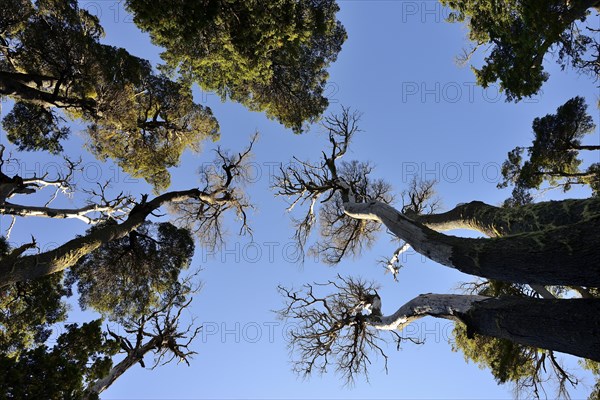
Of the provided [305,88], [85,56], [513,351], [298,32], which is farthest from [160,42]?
[513,351]

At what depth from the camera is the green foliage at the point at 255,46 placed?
9.44 meters

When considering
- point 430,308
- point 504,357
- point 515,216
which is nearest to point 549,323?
point 515,216

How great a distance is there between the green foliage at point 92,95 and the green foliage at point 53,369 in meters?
6.37

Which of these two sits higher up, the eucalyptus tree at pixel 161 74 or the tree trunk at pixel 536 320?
the eucalyptus tree at pixel 161 74

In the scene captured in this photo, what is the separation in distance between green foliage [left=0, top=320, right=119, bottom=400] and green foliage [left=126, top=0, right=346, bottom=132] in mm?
7960

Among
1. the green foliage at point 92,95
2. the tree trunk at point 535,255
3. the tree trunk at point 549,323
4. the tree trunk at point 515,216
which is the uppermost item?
the green foliage at point 92,95

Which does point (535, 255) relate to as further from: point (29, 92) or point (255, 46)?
point (29, 92)

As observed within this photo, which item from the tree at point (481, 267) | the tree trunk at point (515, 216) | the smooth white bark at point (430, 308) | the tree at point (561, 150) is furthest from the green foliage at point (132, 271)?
the tree at point (561, 150)

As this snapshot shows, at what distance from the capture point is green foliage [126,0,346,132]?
9438 mm

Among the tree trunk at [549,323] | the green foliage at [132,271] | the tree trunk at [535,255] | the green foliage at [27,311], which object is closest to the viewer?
the tree trunk at [535,255]

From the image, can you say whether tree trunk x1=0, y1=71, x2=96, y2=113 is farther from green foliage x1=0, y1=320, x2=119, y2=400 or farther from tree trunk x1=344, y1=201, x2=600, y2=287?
tree trunk x1=344, y1=201, x2=600, y2=287

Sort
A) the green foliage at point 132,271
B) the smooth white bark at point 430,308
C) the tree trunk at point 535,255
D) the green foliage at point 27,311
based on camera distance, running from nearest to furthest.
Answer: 1. the tree trunk at point 535,255
2. the smooth white bark at point 430,308
3. the green foliage at point 27,311
4. the green foliage at point 132,271

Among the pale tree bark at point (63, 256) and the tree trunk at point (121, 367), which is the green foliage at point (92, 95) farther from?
the tree trunk at point (121, 367)

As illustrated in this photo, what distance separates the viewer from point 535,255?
4.09 m
